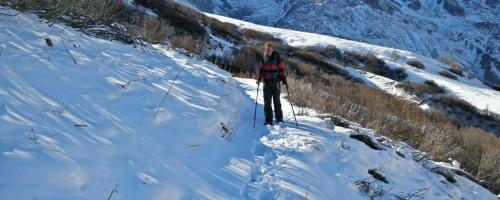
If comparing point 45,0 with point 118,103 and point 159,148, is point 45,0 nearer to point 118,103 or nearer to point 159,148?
point 118,103

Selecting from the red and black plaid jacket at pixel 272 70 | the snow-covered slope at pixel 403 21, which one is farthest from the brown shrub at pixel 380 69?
the snow-covered slope at pixel 403 21

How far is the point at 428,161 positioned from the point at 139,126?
15.4 feet

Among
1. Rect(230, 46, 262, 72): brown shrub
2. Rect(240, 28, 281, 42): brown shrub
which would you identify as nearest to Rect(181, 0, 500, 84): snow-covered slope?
Rect(240, 28, 281, 42): brown shrub

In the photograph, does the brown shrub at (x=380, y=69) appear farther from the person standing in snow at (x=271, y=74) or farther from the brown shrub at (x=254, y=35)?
the person standing in snow at (x=271, y=74)

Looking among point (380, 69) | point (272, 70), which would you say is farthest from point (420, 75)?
point (272, 70)

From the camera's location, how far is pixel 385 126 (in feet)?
29.0

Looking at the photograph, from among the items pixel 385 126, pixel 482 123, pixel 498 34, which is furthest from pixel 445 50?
pixel 385 126

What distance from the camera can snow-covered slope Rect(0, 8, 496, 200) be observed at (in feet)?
11.6

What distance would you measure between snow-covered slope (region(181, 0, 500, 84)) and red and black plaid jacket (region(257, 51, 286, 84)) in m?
91.4

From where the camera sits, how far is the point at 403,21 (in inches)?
4439

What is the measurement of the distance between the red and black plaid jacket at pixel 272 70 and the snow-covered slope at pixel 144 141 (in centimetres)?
68

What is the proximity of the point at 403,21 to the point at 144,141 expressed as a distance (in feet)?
382

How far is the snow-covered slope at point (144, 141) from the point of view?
353cm

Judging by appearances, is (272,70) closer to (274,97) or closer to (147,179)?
(274,97)
